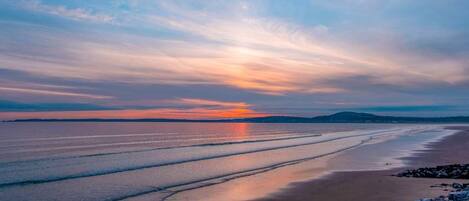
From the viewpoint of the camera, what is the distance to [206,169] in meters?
25.9

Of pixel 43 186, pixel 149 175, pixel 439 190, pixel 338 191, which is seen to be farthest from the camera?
pixel 149 175

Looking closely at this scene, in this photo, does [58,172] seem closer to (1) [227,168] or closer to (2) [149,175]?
(2) [149,175]

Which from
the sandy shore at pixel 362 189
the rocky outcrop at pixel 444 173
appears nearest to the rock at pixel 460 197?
the sandy shore at pixel 362 189

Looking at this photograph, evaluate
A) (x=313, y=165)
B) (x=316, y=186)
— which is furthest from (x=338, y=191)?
(x=313, y=165)

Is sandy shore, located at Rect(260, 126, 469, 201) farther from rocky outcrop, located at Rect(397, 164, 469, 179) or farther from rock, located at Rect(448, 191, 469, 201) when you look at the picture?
rock, located at Rect(448, 191, 469, 201)

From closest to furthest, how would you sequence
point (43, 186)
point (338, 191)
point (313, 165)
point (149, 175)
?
point (338, 191), point (43, 186), point (149, 175), point (313, 165)

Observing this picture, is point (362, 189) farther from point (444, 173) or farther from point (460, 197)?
point (460, 197)

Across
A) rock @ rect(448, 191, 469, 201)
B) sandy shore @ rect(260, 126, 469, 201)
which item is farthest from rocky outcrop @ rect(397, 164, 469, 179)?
rock @ rect(448, 191, 469, 201)

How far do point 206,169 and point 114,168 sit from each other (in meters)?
4.93

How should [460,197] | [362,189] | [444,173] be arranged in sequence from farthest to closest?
[444,173] < [362,189] < [460,197]

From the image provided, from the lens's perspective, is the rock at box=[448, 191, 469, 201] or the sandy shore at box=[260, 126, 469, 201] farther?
the sandy shore at box=[260, 126, 469, 201]

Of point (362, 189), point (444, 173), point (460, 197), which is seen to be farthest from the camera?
point (444, 173)

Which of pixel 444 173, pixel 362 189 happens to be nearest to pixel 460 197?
pixel 362 189

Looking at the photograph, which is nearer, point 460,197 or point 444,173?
point 460,197
